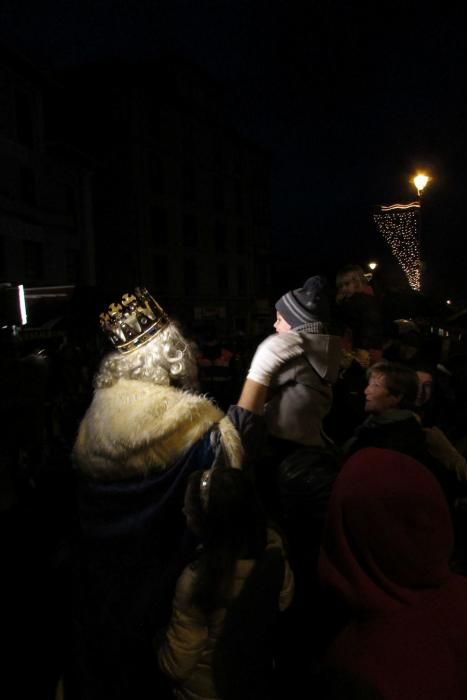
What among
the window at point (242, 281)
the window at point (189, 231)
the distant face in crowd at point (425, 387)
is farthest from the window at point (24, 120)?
the window at point (242, 281)

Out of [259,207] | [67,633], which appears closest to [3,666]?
[67,633]

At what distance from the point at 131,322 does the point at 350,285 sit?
2.62 metres

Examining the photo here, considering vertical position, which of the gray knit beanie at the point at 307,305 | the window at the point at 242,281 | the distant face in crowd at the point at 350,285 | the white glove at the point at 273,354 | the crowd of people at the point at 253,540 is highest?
the window at the point at 242,281

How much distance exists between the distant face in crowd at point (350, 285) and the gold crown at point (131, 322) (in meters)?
2.42

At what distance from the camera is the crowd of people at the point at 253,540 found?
1421 millimetres

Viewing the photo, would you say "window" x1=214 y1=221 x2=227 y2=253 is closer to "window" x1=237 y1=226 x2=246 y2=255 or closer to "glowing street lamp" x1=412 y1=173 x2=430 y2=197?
"window" x1=237 y1=226 x2=246 y2=255

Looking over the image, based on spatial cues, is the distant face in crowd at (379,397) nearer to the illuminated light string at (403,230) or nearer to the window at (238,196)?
the illuminated light string at (403,230)

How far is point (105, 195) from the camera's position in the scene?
2966 centimetres

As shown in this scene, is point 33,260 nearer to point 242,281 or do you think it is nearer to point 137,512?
point 137,512

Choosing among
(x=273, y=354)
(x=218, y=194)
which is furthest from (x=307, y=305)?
(x=218, y=194)

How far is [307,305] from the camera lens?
2672 millimetres

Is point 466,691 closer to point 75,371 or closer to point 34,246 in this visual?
point 75,371

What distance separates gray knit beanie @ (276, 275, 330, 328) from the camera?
105 inches

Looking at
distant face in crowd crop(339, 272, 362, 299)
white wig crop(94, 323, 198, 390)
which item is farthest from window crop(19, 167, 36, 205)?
white wig crop(94, 323, 198, 390)
